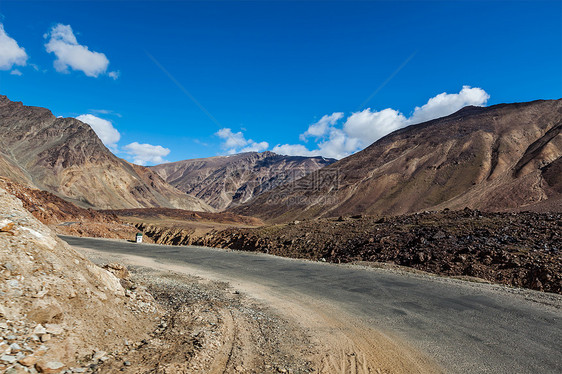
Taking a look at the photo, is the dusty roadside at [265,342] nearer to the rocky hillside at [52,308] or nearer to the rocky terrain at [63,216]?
the rocky hillside at [52,308]

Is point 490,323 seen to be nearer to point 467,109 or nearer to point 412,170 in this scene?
point 412,170

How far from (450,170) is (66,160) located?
342ft

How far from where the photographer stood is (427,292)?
1053cm

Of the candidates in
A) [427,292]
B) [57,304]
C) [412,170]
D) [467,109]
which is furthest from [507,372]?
[467,109]

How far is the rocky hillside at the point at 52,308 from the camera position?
3.92 meters

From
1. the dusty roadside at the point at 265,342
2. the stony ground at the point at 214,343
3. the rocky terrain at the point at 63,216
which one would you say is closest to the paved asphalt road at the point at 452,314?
the dusty roadside at the point at 265,342

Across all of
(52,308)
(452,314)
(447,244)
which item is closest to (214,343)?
(52,308)

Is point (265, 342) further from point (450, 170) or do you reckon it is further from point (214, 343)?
point (450, 170)

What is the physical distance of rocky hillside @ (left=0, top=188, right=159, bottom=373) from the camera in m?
3.92

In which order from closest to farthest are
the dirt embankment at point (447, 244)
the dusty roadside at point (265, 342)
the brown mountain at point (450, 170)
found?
the dusty roadside at point (265, 342) < the dirt embankment at point (447, 244) < the brown mountain at point (450, 170)

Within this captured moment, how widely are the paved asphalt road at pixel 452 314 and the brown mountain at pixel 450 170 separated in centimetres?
4359

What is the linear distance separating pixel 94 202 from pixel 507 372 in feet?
322

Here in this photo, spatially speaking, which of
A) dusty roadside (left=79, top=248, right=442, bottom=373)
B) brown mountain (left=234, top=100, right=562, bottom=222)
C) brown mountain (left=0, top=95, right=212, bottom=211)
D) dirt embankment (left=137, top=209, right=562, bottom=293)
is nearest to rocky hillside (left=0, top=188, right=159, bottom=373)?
dusty roadside (left=79, top=248, right=442, bottom=373)

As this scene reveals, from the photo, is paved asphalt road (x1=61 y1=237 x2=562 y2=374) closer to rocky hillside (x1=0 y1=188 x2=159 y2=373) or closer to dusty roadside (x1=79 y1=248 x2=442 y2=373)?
dusty roadside (x1=79 y1=248 x2=442 y2=373)
